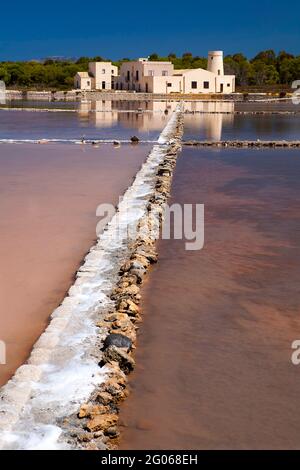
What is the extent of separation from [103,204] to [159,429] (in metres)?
4.93

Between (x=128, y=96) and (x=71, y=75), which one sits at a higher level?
(x=71, y=75)

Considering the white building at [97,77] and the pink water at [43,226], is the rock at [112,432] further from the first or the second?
the white building at [97,77]

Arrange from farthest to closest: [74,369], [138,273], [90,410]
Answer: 1. [138,273]
2. [74,369]
3. [90,410]

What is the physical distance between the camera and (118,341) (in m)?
3.52

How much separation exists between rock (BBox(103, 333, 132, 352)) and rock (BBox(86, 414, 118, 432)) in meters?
0.65

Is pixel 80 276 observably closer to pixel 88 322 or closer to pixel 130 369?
pixel 88 322

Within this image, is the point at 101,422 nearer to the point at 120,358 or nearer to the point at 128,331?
the point at 120,358

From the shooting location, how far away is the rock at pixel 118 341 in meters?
3.50

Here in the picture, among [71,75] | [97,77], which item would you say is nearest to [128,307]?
[97,77]

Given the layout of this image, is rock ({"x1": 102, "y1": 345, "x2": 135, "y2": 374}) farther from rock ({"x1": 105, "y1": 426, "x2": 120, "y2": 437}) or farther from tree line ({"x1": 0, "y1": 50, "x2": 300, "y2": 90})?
tree line ({"x1": 0, "y1": 50, "x2": 300, "y2": 90})

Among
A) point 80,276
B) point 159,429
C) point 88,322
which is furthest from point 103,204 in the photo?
point 159,429

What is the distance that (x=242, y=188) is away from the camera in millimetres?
9352
